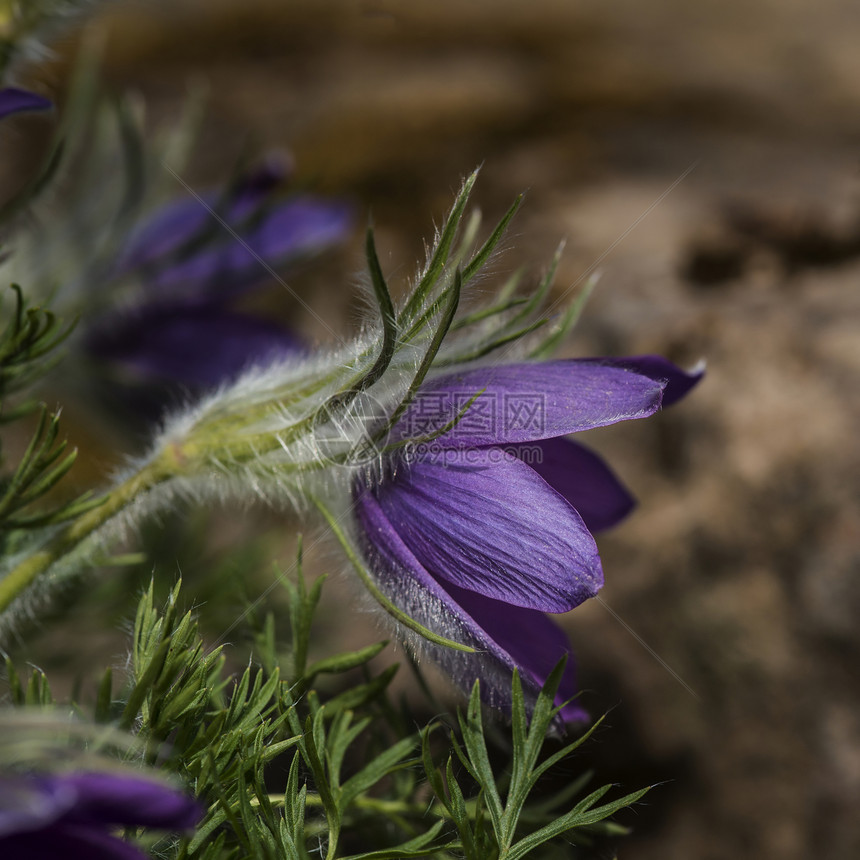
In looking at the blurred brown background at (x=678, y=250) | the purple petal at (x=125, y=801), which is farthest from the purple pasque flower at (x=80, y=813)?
the blurred brown background at (x=678, y=250)

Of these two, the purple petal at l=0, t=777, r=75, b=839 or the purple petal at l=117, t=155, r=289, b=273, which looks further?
the purple petal at l=117, t=155, r=289, b=273

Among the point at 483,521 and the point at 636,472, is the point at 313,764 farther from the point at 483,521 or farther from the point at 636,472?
the point at 636,472

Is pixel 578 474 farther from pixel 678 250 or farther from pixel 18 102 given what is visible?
pixel 678 250

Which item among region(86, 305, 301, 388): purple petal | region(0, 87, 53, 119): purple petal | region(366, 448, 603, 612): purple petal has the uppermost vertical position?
region(0, 87, 53, 119): purple petal

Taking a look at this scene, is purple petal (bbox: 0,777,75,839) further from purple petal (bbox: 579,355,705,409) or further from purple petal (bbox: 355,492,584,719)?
purple petal (bbox: 579,355,705,409)

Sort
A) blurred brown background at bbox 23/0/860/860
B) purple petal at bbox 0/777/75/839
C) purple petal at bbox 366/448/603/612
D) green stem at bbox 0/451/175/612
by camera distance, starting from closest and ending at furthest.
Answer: purple petal at bbox 0/777/75/839
purple petal at bbox 366/448/603/612
green stem at bbox 0/451/175/612
blurred brown background at bbox 23/0/860/860

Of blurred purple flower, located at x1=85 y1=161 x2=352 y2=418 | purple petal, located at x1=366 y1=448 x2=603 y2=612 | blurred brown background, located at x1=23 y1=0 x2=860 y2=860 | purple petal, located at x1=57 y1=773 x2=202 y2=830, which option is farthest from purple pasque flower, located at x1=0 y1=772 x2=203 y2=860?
blurred purple flower, located at x1=85 y1=161 x2=352 y2=418

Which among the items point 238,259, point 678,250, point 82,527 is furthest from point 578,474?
point 678,250
